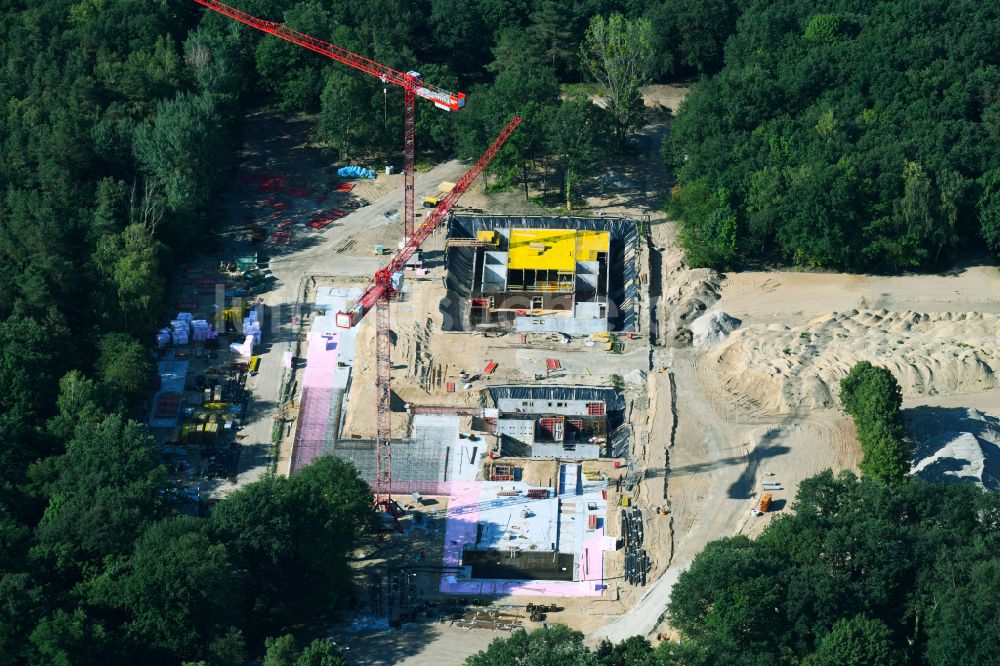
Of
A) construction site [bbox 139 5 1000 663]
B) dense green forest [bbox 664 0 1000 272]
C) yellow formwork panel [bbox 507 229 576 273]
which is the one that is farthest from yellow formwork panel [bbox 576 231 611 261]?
dense green forest [bbox 664 0 1000 272]

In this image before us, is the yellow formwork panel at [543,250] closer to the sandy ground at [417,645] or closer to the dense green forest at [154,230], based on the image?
the dense green forest at [154,230]

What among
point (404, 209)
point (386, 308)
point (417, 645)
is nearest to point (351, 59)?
point (404, 209)

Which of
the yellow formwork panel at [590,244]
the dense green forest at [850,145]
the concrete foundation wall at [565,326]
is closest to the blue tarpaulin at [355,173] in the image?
the yellow formwork panel at [590,244]

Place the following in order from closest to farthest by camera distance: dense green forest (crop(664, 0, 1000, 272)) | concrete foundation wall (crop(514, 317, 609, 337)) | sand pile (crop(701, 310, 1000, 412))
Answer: sand pile (crop(701, 310, 1000, 412)) → concrete foundation wall (crop(514, 317, 609, 337)) → dense green forest (crop(664, 0, 1000, 272))

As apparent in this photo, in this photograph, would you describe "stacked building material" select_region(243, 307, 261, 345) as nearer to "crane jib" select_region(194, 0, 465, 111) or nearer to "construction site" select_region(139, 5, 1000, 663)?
"construction site" select_region(139, 5, 1000, 663)

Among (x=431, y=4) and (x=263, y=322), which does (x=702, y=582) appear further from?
(x=431, y=4)

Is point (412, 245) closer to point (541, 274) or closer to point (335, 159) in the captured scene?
point (541, 274)
